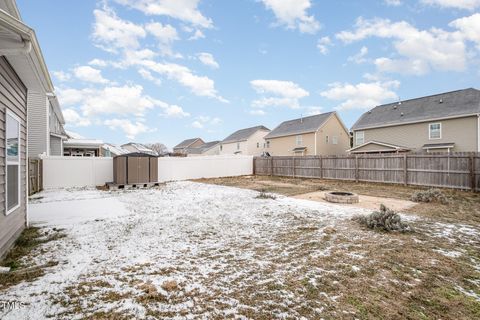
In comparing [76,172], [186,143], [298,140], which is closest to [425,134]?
[298,140]

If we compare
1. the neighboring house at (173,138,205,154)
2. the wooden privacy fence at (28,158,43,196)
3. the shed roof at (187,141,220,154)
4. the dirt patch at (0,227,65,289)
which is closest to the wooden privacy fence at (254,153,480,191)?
the dirt patch at (0,227,65,289)

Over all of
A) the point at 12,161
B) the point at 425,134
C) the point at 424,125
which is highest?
the point at 424,125

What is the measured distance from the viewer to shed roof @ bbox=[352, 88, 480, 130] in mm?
15177

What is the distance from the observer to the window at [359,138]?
20609 millimetres

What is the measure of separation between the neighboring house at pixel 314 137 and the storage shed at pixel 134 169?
16.3 m

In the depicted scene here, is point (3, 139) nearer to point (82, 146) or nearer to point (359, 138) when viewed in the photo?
point (82, 146)

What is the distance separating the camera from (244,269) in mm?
2961

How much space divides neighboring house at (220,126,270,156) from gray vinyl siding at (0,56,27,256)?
28.6 metres

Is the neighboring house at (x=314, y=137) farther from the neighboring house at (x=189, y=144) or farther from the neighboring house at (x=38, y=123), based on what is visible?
the neighboring house at (x=189, y=144)

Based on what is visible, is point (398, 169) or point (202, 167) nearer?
point (398, 169)

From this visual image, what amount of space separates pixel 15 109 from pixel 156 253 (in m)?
3.61

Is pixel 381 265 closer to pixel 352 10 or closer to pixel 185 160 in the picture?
pixel 352 10

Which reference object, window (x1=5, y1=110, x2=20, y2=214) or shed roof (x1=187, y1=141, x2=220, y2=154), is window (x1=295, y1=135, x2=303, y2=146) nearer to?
shed roof (x1=187, y1=141, x2=220, y2=154)

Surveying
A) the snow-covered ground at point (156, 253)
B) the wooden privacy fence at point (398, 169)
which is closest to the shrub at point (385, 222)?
the snow-covered ground at point (156, 253)
